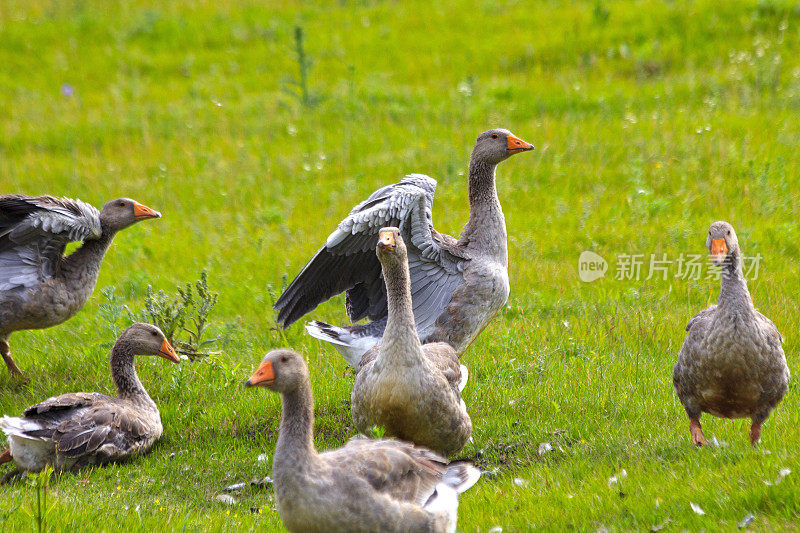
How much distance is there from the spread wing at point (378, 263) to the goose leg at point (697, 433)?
2.38 m

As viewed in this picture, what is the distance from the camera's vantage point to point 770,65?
47.3ft

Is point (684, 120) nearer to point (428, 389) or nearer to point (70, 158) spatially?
point (428, 389)

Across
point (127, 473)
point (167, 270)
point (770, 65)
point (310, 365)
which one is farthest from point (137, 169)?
point (770, 65)

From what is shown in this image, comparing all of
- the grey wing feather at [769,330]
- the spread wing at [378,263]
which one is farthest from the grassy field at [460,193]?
the spread wing at [378,263]

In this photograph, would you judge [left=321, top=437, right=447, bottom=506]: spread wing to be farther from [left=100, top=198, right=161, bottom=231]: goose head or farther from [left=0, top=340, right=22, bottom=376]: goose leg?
[left=0, top=340, right=22, bottom=376]: goose leg

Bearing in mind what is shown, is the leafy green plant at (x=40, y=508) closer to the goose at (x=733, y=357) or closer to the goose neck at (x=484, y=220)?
the goose neck at (x=484, y=220)

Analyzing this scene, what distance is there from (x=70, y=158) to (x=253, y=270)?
20.9ft

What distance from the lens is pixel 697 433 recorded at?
20.7 ft

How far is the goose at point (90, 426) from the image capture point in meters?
6.64

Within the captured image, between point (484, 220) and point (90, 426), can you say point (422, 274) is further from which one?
point (90, 426)

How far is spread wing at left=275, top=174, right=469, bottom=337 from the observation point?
7270 mm

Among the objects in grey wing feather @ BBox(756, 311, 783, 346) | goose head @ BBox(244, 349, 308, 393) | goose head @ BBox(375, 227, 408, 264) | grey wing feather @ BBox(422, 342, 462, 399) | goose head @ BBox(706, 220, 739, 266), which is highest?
goose head @ BBox(375, 227, 408, 264)

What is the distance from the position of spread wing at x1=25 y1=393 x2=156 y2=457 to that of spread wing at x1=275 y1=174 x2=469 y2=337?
1559 mm

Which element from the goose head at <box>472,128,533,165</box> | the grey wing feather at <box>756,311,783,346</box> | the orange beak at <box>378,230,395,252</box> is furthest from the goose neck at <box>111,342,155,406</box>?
the grey wing feather at <box>756,311,783,346</box>
